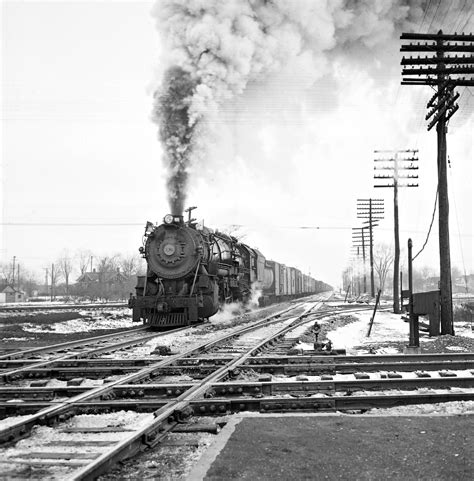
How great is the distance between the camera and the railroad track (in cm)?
423

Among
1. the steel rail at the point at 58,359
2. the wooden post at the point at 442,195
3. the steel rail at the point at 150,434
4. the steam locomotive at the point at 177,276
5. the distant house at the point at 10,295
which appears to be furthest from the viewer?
the distant house at the point at 10,295

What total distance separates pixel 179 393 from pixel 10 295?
3136 inches

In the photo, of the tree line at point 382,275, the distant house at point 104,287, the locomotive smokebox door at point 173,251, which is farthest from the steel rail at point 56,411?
the distant house at point 104,287

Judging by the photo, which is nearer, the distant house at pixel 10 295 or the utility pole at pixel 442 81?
the utility pole at pixel 442 81

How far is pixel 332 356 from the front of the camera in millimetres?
8805

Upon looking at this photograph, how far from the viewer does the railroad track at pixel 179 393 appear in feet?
13.9

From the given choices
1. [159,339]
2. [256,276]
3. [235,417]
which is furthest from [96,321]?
[235,417]

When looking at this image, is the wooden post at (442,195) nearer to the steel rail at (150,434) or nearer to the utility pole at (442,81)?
the utility pole at (442,81)

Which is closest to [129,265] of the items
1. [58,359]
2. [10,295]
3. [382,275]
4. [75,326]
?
[10,295]

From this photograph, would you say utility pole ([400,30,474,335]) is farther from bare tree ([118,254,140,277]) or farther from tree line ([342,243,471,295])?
bare tree ([118,254,140,277])

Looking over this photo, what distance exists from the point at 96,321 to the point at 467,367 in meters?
17.7

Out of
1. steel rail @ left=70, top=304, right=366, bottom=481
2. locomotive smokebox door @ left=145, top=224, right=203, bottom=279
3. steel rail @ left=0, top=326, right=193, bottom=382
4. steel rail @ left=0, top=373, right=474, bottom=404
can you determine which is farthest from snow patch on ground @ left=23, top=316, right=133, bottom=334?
steel rail @ left=70, top=304, right=366, bottom=481

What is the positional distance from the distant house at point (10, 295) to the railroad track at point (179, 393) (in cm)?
7412

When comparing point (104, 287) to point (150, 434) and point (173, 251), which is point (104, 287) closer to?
point (173, 251)
